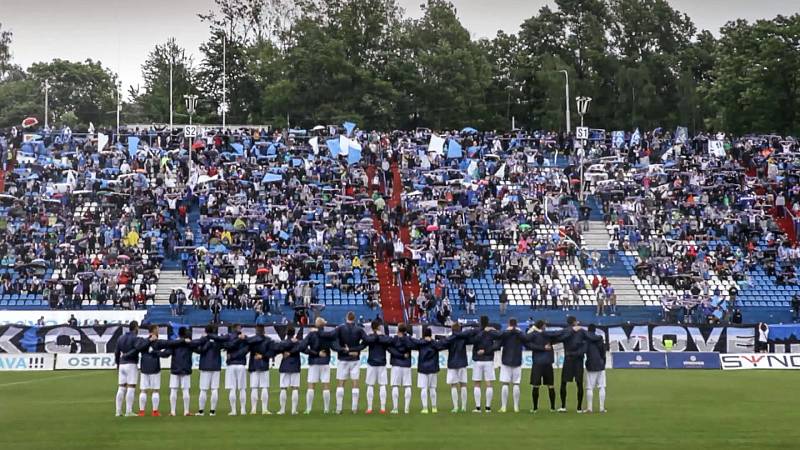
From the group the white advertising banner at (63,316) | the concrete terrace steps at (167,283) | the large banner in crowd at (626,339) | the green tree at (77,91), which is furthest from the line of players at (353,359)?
the green tree at (77,91)

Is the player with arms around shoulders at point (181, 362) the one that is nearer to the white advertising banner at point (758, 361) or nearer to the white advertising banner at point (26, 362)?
the white advertising banner at point (26, 362)

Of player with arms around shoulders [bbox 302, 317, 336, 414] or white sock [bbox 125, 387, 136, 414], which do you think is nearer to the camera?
white sock [bbox 125, 387, 136, 414]

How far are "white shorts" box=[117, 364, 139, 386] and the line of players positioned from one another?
23mm

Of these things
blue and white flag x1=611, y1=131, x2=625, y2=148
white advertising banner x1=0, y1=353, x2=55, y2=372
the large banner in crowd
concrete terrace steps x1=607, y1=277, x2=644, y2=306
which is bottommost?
white advertising banner x1=0, y1=353, x2=55, y2=372

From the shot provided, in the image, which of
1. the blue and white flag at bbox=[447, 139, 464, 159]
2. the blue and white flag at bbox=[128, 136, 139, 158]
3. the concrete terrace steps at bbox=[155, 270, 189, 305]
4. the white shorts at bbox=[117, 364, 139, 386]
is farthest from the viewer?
the blue and white flag at bbox=[447, 139, 464, 159]

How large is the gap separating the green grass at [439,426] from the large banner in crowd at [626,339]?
1458 cm

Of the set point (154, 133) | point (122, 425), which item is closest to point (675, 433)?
point (122, 425)

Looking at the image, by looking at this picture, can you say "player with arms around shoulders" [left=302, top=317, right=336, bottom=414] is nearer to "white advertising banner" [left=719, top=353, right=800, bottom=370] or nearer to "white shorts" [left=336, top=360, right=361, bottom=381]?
"white shorts" [left=336, top=360, right=361, bottom=381]

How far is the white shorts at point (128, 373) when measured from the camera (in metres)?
29.6

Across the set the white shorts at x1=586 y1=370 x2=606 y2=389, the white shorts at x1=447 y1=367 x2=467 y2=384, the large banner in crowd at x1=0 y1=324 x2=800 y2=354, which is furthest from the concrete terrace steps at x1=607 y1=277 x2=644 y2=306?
the white shorts at x1=447 y1=367 x2=467 y2=384

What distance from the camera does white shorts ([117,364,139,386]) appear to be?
97.0ft

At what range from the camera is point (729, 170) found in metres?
74.8

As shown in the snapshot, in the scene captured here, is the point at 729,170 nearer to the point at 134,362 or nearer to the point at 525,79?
the point at 525,79

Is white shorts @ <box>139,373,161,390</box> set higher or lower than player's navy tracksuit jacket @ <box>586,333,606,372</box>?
lower
